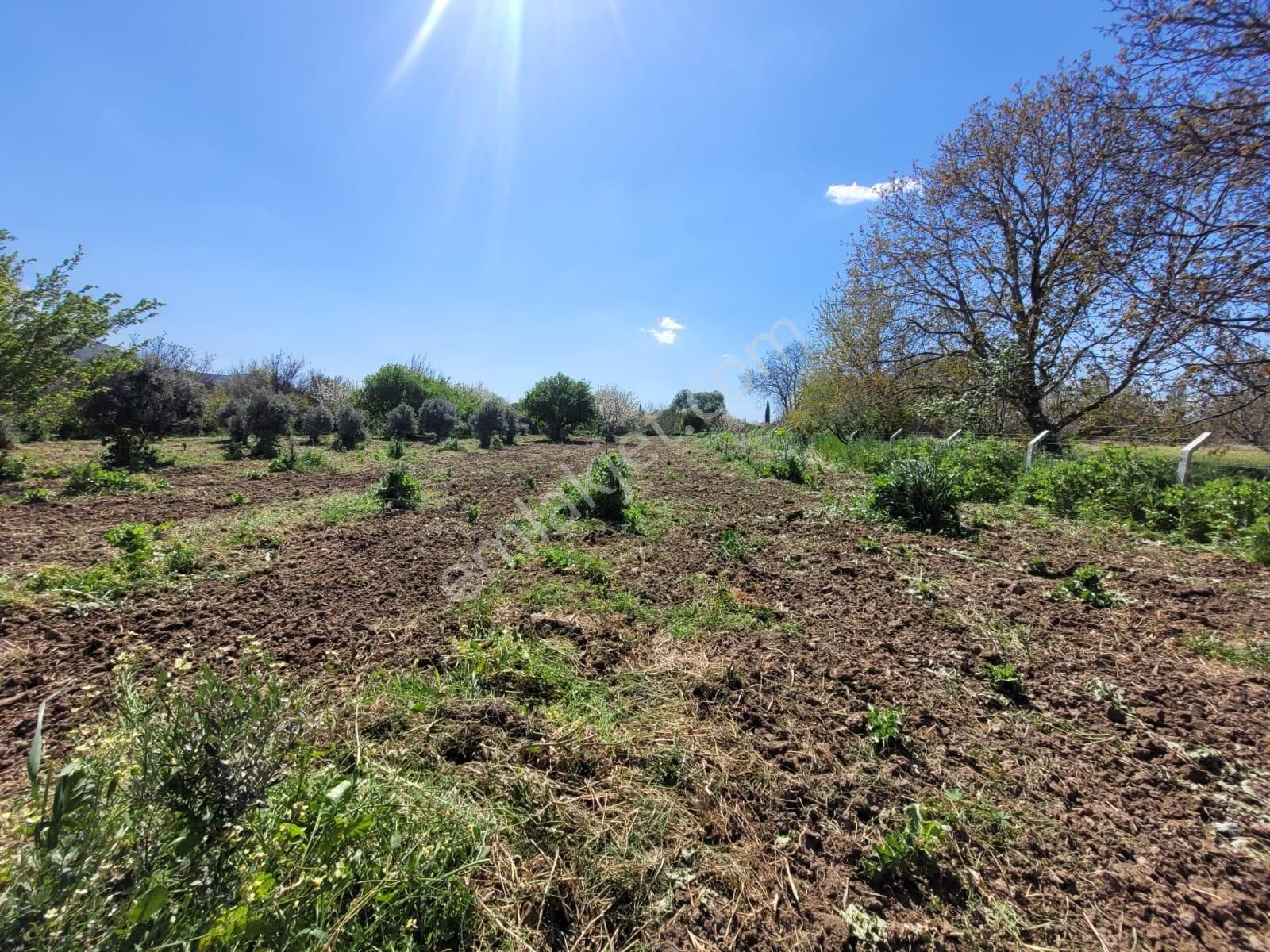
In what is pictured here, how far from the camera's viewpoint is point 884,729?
2.11 meters

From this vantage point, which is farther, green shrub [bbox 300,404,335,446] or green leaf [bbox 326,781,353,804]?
green shrub [bbox 300,404,335,446]

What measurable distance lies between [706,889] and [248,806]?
1.38m

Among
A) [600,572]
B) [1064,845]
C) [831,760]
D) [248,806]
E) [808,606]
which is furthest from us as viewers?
[600,572]

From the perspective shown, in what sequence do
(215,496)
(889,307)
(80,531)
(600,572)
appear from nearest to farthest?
(600,572)
(80,531)
(215,496)
(889,307)

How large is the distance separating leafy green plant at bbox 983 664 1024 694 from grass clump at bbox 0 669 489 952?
2.64 m

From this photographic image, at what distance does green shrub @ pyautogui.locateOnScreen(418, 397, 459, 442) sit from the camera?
21.3 metres

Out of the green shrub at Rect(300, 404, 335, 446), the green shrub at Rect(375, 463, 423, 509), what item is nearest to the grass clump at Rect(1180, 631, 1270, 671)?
the green shrub at Rect(375, 463, 423, 509)

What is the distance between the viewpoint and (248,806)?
129 centimetres

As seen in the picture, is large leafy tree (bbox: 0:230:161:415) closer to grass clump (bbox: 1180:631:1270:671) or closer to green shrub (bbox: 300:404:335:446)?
green shrub (bbox: 300:404:335:446)

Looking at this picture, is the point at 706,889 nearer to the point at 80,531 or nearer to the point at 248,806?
the point at 248,806

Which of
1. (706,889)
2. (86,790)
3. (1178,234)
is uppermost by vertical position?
(1178,234)

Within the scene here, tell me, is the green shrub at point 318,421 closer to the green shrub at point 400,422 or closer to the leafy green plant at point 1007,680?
the green shrub at point 400,422

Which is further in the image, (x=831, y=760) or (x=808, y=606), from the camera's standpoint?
(x=808, y=606)

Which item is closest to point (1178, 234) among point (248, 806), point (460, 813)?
point (460, 813)
